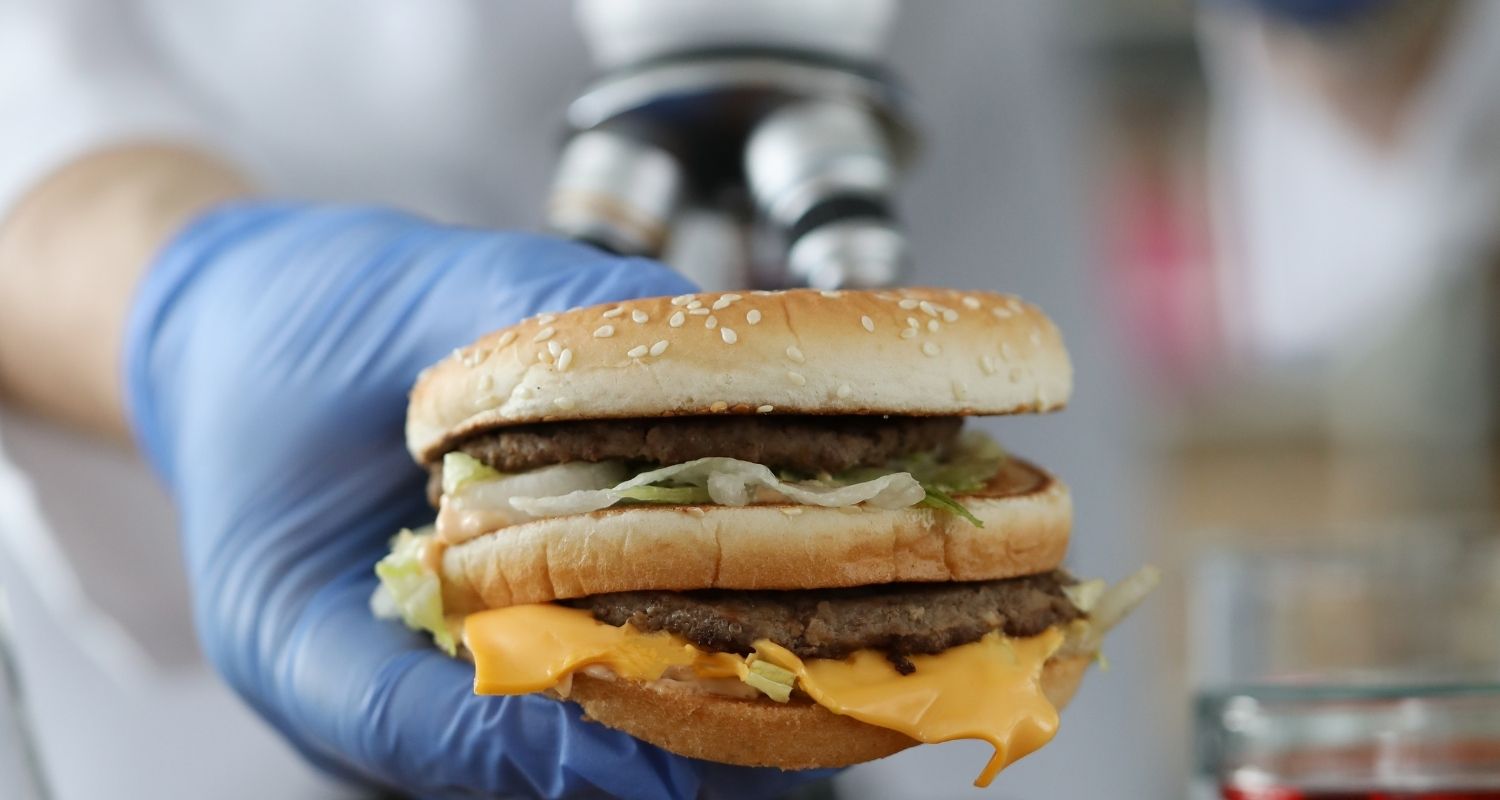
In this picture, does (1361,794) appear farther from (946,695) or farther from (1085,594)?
(946,695)

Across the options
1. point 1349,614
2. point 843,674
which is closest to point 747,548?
point 843,674

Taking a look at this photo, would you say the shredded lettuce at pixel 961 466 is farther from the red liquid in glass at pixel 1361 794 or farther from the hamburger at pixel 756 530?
the red liquid in glass at pixel 1361 794

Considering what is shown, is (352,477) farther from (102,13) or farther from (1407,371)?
(1407,371)

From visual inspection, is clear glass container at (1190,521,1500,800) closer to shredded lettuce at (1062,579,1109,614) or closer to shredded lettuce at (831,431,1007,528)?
shredded lettuce at (1062,579,1109,614)

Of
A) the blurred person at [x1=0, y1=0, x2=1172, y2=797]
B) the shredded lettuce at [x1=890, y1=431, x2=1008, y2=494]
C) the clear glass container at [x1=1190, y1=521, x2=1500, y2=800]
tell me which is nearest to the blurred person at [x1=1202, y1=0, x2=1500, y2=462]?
the blurred person at [x1=0, y1=0, x2=1172, y2=797]

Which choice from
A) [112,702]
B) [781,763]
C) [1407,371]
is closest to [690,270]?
[781,763]
